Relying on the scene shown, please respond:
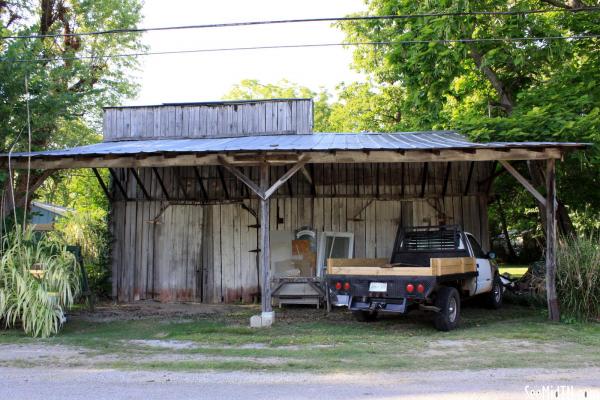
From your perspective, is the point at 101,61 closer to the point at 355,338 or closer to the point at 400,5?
the point at 400,5

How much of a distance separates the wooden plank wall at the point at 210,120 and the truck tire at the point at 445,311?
6.50m

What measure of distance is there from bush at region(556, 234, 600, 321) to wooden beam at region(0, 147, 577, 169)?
1.89 meters

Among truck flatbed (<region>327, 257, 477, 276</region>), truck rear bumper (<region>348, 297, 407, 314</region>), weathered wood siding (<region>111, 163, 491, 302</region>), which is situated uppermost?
weathered wood siding (<region>111, 163, 491, 302</region>)

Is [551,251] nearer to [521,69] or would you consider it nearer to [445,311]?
[445,311]

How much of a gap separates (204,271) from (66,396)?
829 centimetres

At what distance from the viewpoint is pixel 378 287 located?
880 cm

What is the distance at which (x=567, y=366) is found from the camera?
253 inches

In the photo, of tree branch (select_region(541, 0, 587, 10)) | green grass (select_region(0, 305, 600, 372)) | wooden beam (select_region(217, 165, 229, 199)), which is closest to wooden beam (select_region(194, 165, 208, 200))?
wooden beam (select_region(217, 165, 229, 199))

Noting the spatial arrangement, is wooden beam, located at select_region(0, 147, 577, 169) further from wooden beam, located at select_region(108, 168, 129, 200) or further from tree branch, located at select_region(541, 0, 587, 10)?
tree branch, located at select_region(541, 0, 587, 10)

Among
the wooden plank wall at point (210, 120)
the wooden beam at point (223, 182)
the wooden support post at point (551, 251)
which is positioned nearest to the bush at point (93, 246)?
the wooden plank wall at point (210, 120)

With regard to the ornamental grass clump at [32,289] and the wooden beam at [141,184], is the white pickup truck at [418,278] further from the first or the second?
the wooden beam at [141,184]

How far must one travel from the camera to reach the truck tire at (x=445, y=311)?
8930mm

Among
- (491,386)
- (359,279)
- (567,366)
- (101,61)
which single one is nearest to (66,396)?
(491,386)

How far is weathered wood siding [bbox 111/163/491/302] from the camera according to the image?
13.4 meters
